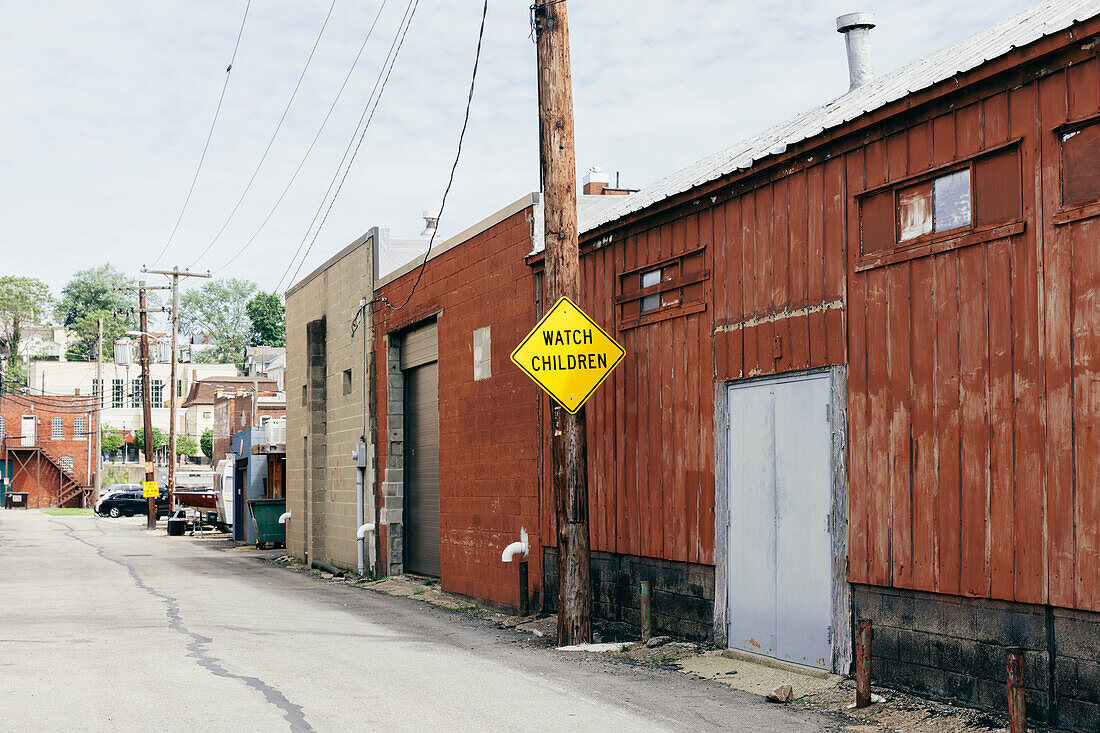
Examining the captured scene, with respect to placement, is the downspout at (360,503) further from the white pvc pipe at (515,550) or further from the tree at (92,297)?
the tree at (92,297)

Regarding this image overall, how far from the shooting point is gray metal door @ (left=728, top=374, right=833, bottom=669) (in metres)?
9.95

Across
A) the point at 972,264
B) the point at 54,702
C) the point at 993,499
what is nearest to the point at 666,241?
the point at 972,264

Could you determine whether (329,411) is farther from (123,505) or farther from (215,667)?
(123,505)

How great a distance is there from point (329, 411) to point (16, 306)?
89662mm

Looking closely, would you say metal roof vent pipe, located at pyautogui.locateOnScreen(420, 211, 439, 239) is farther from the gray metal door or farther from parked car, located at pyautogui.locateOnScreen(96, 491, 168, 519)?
parked car, located at pyautogui.locateOnScreen(96, 491, 168, 519)

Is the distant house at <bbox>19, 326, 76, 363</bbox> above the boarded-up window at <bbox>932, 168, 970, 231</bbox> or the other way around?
above

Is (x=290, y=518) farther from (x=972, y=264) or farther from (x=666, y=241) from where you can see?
(x=972, y=264)

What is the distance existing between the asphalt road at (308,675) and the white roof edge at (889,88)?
4998 mm

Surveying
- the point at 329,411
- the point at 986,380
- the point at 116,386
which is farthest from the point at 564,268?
the point at 116,386

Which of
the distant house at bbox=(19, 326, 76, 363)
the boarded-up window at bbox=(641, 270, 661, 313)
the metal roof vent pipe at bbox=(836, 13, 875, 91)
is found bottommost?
the boarded-up window at bbox=(641, 270, 661, 313)

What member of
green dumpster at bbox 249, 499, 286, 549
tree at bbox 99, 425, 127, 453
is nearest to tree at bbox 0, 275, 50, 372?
tree at bbox 99, 425, 127, 453

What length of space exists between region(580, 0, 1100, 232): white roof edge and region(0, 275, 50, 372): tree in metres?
101

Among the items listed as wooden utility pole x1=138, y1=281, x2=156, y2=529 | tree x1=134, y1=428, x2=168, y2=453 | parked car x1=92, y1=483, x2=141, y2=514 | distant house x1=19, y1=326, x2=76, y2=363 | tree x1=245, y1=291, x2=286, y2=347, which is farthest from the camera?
tree x1=245, y1=291, x2=286, y2=347

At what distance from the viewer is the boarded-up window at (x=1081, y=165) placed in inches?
290
